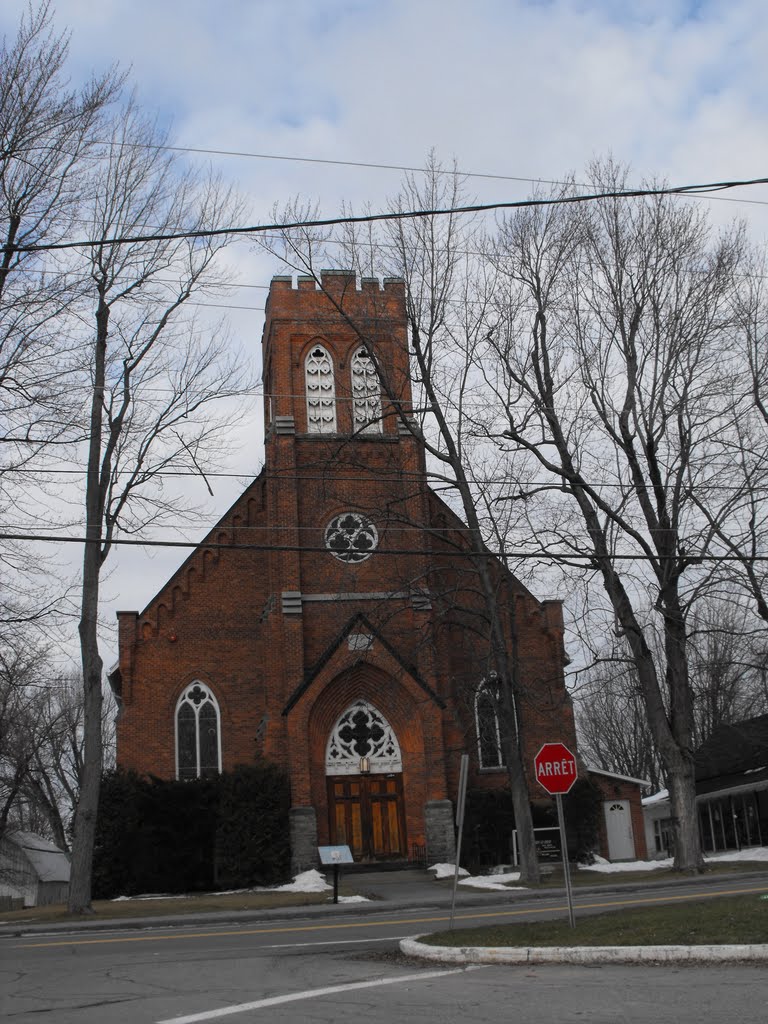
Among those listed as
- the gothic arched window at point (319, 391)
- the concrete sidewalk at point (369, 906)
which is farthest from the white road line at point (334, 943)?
the gothic arched window at point (319, 391)

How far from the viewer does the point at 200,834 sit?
29.3 meters

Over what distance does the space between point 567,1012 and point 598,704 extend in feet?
186

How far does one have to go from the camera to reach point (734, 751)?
137 ft

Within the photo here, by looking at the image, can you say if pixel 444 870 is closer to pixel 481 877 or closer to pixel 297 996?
pixel 481 877

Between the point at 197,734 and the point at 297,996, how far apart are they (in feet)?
72.2

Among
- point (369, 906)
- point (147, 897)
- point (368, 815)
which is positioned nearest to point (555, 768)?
point (369, 906)

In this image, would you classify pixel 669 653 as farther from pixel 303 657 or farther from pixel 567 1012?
pixel 567 1012

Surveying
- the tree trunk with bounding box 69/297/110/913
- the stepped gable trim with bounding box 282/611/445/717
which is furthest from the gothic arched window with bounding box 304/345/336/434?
the tree trunk with bounding box 69/297/110/913

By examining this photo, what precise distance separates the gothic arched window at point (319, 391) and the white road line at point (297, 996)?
75.1 ft

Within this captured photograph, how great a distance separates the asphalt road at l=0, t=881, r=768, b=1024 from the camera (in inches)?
338

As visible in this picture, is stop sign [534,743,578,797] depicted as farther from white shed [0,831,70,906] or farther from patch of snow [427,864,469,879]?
white shed [0,831,70,906]

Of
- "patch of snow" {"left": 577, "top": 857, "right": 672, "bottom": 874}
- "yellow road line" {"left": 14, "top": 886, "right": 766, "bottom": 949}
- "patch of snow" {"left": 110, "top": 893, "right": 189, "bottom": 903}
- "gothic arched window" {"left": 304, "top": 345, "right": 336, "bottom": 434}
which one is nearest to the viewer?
"yellow road line" {"left": 14, "top": 886, "right": 766, "bottom": 949}

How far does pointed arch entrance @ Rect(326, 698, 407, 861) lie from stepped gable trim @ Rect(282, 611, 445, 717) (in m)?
1.58

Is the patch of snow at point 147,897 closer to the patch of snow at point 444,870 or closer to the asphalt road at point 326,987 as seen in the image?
the patch of snow at point 444,870
